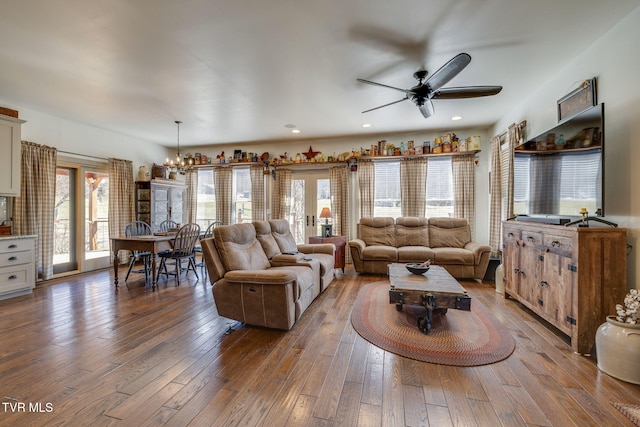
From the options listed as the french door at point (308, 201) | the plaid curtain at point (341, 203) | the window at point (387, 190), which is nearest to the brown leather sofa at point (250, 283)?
the plaid curtain at point (341, 203)

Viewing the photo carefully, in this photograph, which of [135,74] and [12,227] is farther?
[12,227]

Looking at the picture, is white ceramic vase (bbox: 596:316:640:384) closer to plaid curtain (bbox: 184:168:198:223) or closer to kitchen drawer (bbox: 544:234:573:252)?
kitchen drawer (bbox: 544:234:573:252)

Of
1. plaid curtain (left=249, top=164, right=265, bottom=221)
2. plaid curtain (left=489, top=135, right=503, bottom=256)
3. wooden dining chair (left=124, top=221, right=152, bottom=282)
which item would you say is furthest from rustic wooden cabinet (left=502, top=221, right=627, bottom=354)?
wooden dining chair (left=124, top=221, right=152, bottom=282)

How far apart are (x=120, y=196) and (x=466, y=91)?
6.21m

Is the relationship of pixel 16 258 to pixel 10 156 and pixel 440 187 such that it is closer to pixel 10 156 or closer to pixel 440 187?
pixel 10 156

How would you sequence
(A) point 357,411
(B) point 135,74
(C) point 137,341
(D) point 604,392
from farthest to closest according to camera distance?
(B) point 135,74 < (C) point 137,341 < (D) point 604,392 < (A) point 357,411

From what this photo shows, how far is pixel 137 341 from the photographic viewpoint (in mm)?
2385

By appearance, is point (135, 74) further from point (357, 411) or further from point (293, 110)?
point (357, 411)

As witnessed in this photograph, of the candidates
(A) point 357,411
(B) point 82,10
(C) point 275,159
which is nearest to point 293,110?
(C) point 275,159

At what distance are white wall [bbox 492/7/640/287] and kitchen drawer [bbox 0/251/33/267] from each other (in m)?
6.68

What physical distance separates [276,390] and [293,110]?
373 centimetres

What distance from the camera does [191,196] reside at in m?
6.66

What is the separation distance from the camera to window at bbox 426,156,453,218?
546 cm

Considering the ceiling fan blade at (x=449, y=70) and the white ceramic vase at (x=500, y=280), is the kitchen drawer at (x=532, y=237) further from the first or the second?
the ceiling fan blade at (x=449, y=70)
